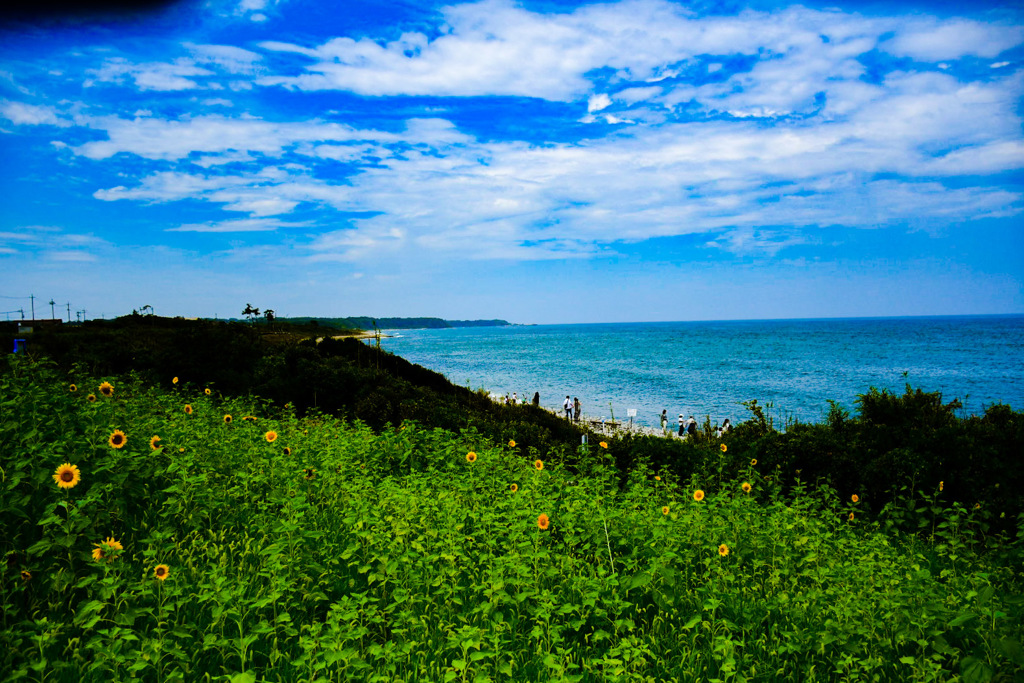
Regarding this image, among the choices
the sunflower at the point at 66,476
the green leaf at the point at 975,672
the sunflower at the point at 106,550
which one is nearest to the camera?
the green leaf at the point at 975,672

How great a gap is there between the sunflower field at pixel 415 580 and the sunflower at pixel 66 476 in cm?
3

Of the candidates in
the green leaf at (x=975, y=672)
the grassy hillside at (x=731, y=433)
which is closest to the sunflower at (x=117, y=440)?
the grassy hillside at (x=731, y=433)

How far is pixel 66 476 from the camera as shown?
3729mm

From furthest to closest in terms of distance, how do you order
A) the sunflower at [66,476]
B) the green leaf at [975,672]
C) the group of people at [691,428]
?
the group of people at [691,428], the sunflower at [66,476], the green leaf at [975,672]

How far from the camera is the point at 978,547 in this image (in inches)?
247

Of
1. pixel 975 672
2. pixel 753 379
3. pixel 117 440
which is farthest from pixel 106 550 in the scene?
pixel 753 379

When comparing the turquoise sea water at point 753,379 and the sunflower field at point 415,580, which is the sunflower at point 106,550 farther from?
the turquoise sea water at point 753,379

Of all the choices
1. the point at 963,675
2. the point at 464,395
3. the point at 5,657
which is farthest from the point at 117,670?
the point at 464,395

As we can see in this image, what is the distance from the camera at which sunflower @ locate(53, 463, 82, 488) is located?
364cm

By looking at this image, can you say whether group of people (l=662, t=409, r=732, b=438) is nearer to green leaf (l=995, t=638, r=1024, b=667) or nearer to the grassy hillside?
the grassy hillside

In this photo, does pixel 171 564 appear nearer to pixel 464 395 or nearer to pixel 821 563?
pixel 821 563

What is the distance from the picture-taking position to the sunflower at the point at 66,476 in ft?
11.9

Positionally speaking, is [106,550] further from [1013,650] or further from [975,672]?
[1013,650]

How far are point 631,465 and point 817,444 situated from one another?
9.22 ft
